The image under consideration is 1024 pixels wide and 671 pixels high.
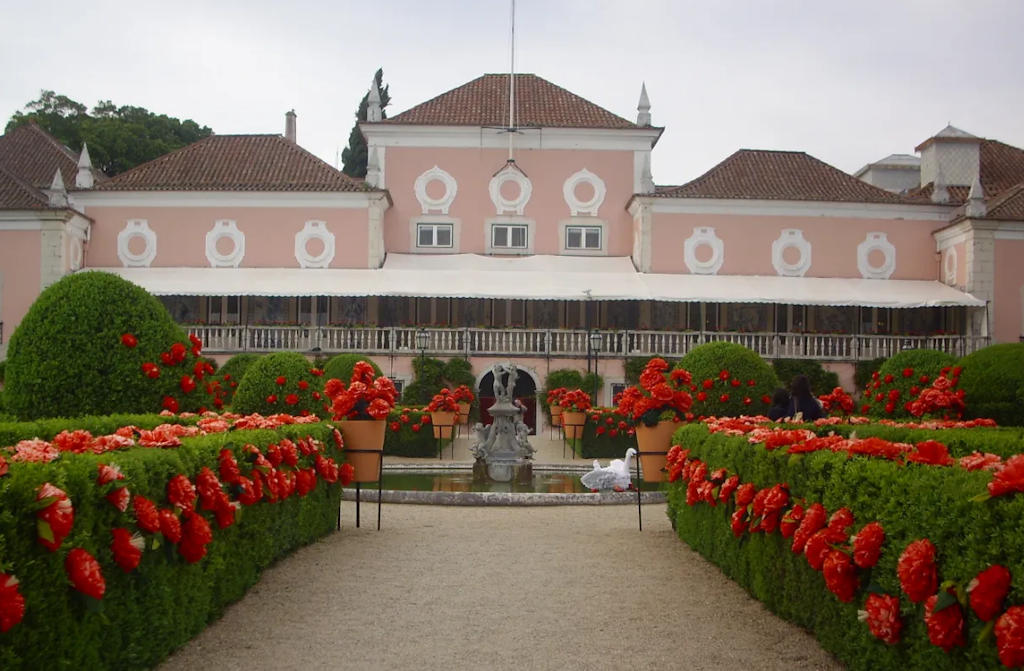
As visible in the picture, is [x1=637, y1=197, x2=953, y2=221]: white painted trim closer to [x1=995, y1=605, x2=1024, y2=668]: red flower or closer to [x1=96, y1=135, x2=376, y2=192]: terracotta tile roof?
[x1=96, y1=135, x2=376, y2=192]: terracotta tile roof

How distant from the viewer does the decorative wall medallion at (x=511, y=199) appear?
31.2m

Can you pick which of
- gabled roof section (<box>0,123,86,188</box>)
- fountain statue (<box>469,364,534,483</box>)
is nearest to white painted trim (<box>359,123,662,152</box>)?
gabled roof section (<box>0,123,86,188</box>)

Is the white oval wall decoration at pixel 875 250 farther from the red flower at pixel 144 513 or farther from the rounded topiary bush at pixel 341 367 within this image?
the red flower at pixel 144 513

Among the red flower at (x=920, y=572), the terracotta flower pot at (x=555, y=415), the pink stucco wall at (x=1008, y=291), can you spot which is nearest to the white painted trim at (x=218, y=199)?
the terracotta flower pot at (x=555, y=415)

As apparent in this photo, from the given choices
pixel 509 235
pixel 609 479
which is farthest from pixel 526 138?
pixel 609 479

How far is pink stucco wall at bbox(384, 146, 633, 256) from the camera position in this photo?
31.2m

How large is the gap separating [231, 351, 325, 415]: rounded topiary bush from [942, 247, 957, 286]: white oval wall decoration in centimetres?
2151

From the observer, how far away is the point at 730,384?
15.1m

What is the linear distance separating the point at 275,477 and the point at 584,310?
74.2 ft

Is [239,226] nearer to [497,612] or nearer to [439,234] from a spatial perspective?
[439,234]

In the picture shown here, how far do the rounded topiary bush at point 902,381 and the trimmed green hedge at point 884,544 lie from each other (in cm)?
831

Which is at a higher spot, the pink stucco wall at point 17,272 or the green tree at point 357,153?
the green tree at point 357,153

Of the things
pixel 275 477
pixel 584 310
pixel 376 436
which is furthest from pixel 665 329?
pixel 275 477

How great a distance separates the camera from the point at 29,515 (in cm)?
363
